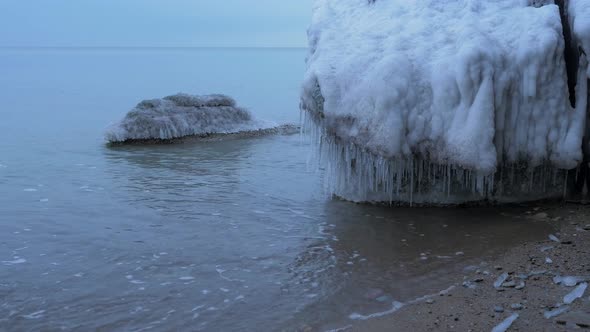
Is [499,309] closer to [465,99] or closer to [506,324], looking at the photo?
[506,324]

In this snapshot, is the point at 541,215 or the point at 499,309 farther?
the point at 541,215

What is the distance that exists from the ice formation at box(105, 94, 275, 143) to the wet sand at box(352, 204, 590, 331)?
11.7 metres

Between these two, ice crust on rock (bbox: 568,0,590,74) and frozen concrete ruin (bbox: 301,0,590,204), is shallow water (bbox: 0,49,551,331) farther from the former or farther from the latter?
ice crust on rock (bbox: 568,0,590,74)

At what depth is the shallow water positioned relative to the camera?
6141 mm

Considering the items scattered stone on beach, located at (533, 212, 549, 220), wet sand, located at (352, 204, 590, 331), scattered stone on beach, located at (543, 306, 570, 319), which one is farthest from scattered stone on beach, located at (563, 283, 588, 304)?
scattered stone on beach, located at (533, 212, 549, 220)

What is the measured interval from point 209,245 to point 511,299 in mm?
4070

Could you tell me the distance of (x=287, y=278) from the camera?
6.96 metres

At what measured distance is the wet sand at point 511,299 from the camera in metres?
5.23

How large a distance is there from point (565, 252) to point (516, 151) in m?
2.11

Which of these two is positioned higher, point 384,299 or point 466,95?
point 466,95

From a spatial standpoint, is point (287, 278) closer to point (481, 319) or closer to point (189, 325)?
point (189, 325)

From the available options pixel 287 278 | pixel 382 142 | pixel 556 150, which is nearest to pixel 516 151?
pixel 556 150

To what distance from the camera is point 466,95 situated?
8531mm

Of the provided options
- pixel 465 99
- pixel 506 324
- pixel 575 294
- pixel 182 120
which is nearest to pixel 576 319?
pixel 506 324
